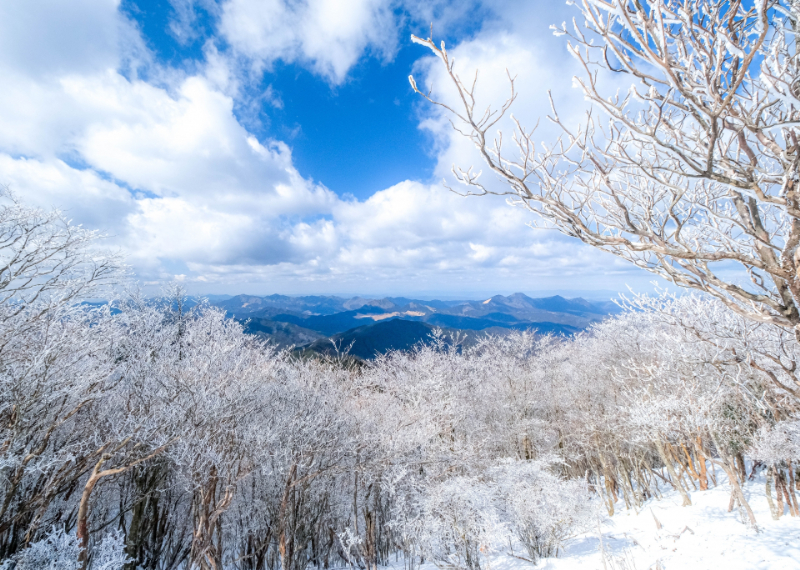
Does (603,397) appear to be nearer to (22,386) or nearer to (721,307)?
(721,307)

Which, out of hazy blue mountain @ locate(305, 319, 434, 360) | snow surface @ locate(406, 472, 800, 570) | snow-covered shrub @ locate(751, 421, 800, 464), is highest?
snow-covered shrub @ locate(751, 421, 800, 464)

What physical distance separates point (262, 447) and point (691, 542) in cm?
1425

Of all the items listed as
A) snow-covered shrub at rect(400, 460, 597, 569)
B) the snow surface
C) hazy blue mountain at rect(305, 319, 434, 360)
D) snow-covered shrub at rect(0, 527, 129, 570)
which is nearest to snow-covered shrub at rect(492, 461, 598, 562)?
snow-covered shrub at rect(400, 460, 597, 569)

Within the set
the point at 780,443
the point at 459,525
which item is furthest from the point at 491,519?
the point at 780,443

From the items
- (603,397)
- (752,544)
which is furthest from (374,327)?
(752,544)

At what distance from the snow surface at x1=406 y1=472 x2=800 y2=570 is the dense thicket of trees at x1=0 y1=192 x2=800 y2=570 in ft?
2.11

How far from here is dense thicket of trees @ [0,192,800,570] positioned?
7316mm

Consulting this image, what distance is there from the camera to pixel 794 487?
424 inches

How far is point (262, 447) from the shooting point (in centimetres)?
904

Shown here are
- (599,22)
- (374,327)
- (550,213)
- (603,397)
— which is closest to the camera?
(599,22)

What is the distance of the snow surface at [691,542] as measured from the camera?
26.9ft

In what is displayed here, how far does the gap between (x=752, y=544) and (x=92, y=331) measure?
21.3 m

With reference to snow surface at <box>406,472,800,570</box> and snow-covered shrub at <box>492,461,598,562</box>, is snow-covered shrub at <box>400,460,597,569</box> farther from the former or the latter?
snow surface at <box>406,472,800,570</box>

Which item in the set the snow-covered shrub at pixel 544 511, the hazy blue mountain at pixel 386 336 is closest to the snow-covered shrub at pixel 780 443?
the snow-covered shrub at pixel 544 511
